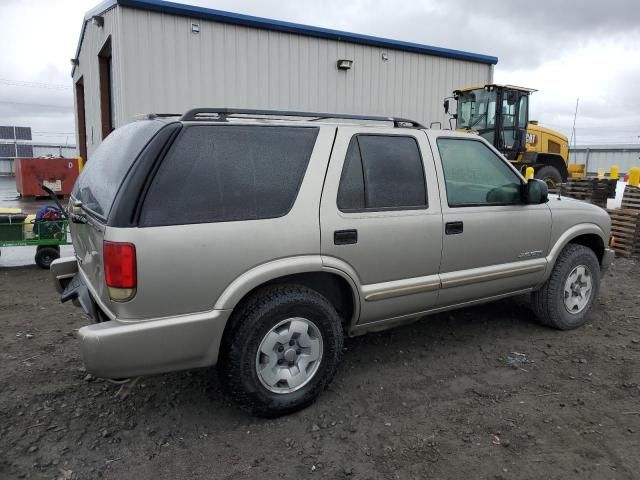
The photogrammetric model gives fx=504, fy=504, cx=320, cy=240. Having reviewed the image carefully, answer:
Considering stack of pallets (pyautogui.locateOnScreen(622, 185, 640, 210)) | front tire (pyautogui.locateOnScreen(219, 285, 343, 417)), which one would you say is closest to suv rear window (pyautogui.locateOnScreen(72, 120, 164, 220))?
front tire (pyautogui.locateOnScreen(219, 285, 343, 417))

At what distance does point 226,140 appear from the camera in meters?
2.81

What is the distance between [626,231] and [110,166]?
764 cm

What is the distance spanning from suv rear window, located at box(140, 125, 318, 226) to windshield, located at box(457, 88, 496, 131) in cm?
1104

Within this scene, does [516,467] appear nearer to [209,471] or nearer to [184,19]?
[209,471]

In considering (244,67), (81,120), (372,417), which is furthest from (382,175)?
(81,120)

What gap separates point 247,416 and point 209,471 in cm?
54

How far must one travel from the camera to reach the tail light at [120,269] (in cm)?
244

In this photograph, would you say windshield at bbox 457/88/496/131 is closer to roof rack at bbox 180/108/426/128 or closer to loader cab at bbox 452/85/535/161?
loader cab at bbox 452/85/535/161

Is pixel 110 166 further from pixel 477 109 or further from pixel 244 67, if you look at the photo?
pixel 477 109

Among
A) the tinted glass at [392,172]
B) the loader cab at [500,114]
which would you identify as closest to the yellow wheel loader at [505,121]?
the loader cab at [500,114]

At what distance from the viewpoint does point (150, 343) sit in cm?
255

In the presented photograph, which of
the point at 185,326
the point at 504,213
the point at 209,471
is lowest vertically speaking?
the point at 209,471

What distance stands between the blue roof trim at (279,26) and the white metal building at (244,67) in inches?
0.9

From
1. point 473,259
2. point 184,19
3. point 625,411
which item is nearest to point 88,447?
point 473,259
